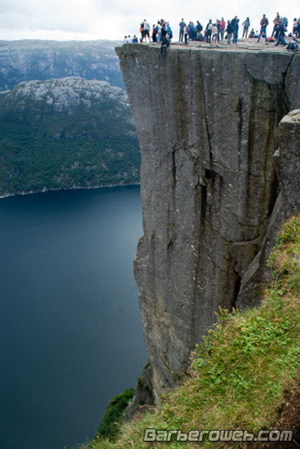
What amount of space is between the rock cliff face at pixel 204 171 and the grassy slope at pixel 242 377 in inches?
148

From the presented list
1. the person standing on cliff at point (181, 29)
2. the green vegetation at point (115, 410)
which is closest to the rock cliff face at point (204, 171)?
the person standing on cliff at point (181, 29)

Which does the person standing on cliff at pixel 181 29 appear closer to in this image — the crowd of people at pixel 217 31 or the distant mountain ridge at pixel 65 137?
the crowd of people at pixel 217 31

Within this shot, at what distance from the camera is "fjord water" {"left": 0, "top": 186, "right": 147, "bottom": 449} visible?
2997cm

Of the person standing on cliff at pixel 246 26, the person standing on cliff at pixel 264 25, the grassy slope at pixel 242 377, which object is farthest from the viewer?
the person standing on cliff at pixel 246 26

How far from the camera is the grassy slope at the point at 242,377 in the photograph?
4906mm

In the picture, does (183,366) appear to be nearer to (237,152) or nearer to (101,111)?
(237,152)

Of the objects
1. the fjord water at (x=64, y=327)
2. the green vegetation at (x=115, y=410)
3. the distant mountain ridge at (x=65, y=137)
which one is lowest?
the fjord water at (x=64, y=327)

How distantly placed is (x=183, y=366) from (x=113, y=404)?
13.7 meters

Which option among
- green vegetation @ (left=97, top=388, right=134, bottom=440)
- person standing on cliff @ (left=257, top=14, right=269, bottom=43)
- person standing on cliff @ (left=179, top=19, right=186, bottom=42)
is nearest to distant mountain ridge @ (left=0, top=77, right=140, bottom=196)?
green vegetation @ (left=97, top=388, right=134, bottom=440)

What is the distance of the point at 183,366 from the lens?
1468 centimetres

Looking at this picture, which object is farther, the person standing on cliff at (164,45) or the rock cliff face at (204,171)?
the person standing on cliff at (164,45)

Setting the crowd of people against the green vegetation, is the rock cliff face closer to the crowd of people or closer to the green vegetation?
the crowd of people

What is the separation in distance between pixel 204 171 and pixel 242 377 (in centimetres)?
758

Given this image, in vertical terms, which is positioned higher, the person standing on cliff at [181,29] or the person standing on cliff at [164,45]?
the person standing on cliff at [181,29]
